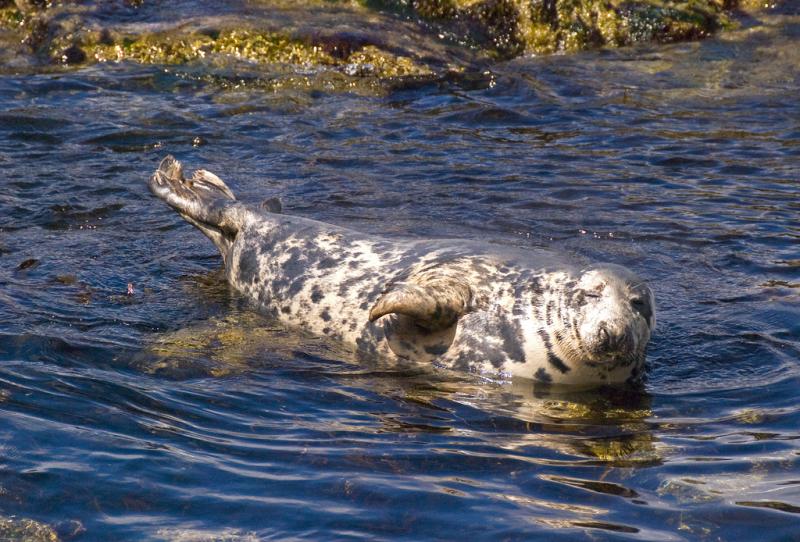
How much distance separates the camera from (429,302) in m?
5.69

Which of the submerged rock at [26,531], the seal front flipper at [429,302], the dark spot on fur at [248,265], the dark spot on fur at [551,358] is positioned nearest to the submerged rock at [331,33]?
the dark spot on fur at [248,265]

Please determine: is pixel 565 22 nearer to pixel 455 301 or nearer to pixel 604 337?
pixel 455 301

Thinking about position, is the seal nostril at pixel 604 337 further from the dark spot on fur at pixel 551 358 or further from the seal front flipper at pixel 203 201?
the seal front flipper at pixel 203 201

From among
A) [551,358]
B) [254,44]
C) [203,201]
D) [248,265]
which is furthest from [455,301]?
[254,44]

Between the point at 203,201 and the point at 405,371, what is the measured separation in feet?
7.39

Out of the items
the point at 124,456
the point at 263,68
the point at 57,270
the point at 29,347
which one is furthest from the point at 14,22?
the point at 124,456

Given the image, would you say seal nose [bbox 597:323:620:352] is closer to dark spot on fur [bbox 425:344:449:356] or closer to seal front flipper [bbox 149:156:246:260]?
dark spot on fur [bbox 425:344:449:356]

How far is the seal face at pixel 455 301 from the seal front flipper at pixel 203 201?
1.02 ft

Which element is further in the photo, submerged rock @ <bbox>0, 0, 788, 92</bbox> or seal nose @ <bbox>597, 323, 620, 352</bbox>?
submerged rock @ <bbox>0, 0, 788, 92</bbox>

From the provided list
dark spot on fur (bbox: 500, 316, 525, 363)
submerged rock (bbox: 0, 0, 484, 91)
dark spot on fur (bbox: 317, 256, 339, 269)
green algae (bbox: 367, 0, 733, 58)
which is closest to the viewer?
dark spot on fur (bbox: 500, 316, 525, 363)

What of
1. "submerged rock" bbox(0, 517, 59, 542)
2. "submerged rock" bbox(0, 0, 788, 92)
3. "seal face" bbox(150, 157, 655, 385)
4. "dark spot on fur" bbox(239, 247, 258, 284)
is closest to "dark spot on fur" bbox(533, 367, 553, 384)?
"seal face" bbox(150, 157, 655, 385)

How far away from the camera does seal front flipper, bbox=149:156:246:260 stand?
7414 millimetres

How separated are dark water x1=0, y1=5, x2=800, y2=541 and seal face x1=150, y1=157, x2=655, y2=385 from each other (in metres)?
0.16

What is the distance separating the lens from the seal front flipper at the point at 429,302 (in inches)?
221
